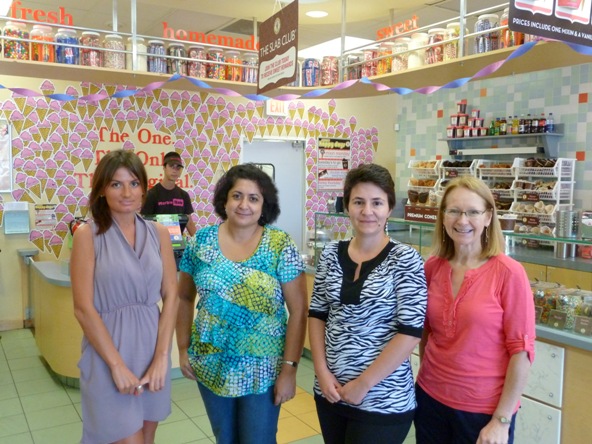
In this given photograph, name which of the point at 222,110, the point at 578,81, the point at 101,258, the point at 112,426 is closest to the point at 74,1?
the point at 222,110

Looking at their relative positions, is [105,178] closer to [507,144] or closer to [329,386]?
[329,386]

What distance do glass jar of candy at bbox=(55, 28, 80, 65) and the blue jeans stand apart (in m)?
2.95

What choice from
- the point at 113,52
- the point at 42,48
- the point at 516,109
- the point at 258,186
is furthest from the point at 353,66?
the point at 258,186

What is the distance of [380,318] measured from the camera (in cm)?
166

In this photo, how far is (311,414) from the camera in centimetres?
354

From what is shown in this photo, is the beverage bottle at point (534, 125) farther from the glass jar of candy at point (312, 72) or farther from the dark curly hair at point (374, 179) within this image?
the dark curly hair at point (374, 179)

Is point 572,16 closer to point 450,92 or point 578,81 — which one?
point 578,81

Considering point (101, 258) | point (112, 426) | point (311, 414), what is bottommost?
point (311, 414)

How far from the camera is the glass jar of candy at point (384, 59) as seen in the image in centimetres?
409

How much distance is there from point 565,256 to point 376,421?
2871mm

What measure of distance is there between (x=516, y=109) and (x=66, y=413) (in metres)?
5.39

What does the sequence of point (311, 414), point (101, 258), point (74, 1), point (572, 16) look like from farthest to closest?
1. point (74, 1)
2. point (311, 414)
3. point (572, 16)
4. point (101, 258)

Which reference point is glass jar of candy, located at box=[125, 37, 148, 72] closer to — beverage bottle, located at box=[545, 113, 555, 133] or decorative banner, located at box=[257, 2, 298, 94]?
decorative banner, located at box=[257, 2, 298, 94]

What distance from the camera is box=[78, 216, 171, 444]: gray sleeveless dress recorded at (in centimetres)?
185
